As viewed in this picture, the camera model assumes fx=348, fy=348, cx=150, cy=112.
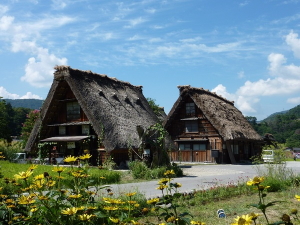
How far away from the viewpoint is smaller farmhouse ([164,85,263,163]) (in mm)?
28312

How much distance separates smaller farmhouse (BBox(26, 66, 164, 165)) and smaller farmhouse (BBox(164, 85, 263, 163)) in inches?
165

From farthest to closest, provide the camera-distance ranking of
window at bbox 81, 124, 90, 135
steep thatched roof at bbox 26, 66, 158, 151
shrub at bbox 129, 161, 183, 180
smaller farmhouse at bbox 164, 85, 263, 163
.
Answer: smaller farmhouse at bbox 164, 85, 263, 163, window at bbox 81, 124, 90, 135, steep thatched roof at bbox 26, 66, 158, 151, shrub at bbox 129, 161, 183, 180

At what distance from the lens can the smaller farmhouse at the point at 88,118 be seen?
70.8 ft

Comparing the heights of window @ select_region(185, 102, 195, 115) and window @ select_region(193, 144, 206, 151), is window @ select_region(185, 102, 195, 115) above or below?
above

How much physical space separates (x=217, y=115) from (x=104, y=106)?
10.3 metres

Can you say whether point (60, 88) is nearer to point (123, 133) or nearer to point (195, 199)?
point (123, 133)

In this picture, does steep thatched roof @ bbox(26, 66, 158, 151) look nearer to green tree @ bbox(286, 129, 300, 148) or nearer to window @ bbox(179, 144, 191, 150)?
window @ bbox(179, 144, 191, 150)

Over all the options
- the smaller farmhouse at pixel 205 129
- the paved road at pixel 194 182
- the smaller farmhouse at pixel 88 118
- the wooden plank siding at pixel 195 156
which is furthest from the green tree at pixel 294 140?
the paved road at pixel 194 182

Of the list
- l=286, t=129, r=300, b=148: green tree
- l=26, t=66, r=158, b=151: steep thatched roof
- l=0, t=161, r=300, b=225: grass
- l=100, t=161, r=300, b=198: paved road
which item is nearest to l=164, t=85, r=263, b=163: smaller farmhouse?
l=26, t=66, r=158, b=151: steep thatched roof

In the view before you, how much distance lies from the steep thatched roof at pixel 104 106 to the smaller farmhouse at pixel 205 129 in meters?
4.13

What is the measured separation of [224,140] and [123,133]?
9387 mm

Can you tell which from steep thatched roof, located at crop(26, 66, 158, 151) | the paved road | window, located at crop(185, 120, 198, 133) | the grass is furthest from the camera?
window, located at crop(185, 120, 198, 133)

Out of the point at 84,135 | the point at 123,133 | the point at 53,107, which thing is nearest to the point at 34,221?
the point at 123,133

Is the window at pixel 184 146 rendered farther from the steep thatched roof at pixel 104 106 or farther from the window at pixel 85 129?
the window at pixel 85 129
